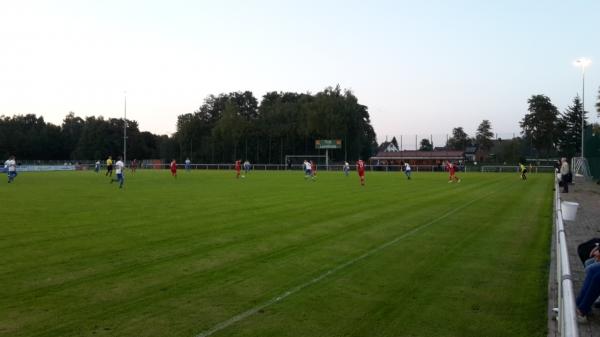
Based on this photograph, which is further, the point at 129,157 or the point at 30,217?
the point at 129,157

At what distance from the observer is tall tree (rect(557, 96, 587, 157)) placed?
9625 centimetres

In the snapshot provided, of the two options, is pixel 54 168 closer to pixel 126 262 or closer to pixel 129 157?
pixel 129 157

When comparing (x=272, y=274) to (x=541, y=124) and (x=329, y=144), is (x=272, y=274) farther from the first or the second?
(x=541, y=124)

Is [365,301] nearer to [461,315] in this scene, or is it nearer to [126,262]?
[461,315]

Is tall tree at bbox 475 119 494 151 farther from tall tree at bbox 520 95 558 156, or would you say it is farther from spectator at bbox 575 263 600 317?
spectator at bbox 575 263 600 317

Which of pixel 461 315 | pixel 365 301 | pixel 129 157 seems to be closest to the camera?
pixel 461 315

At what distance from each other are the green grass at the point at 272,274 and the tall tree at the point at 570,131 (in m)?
93.2

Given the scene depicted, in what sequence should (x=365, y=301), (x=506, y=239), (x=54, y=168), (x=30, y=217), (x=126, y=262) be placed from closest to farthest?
(x=365, y=301)
(x=126, y=262)
(x=506, y=239)
(x=30, y=217)
(x=54, y=168)

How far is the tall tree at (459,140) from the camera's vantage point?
120 meters

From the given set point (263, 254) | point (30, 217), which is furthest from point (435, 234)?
point (30, 217)

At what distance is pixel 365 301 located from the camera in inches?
260

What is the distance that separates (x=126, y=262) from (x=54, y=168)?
83.9 metres

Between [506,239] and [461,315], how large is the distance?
6052 mm

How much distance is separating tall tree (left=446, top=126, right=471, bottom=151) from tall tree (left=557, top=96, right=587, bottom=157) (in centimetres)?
2349
